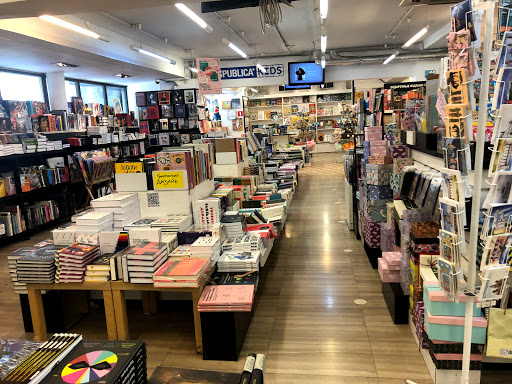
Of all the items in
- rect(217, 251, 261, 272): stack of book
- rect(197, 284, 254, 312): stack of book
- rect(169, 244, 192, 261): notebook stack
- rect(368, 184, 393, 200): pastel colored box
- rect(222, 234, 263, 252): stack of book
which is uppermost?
rect(368, 184, 393, 200): pastel colored box

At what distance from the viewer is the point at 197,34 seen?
10.3 m

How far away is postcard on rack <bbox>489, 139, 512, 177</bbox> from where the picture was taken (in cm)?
185

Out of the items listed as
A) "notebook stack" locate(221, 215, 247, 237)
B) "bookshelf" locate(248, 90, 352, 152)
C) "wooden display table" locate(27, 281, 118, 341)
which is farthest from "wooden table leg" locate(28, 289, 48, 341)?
"bookshelf" locate(248, 90, 352, 152)

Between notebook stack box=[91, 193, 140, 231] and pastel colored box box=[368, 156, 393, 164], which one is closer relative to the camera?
notebook stack box=[91, 193, 140, 231]

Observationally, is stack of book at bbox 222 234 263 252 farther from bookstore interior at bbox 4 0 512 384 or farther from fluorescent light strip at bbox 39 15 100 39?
fluorescent light strip at bbox 39 15 100 39

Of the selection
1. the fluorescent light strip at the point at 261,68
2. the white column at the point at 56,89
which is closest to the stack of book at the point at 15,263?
the white column at the point at 56,89

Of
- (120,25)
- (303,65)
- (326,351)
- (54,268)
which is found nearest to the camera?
(326,351)

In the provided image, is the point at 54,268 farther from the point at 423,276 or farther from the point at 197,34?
the point at 197,34

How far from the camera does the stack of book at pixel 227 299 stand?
2.93 m

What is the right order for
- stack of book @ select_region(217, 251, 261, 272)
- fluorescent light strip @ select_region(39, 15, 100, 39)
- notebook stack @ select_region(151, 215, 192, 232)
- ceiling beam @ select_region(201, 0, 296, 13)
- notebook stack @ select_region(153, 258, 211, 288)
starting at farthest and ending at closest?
ceiling beam @ select_region(201, 0, 296, 13), fluorescent light strip @ select_region(39, 15, 100, 39), notebook stack @ select_region(151, 215, 192, 232), stack of book @ select_region(217, 251, 261, 272), notebook stack @ select_region(153, 258, 211, 288)

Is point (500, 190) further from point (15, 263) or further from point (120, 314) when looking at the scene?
point (15, 263)

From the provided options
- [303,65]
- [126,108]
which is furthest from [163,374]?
[126,108]

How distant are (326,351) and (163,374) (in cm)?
190

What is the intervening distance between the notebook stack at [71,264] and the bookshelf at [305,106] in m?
16.9
